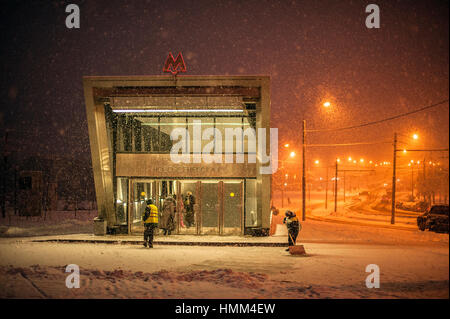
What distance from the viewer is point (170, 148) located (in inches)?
708

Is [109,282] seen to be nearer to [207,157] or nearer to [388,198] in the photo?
[207,157]

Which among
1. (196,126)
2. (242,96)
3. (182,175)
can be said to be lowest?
(182,175)

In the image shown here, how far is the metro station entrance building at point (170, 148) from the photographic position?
16781 millimetres

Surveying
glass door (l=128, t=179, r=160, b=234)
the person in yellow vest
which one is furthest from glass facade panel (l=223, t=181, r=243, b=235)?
the person in yellow vest

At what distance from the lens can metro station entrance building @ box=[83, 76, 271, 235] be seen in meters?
16.8

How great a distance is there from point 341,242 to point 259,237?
12.1 feet

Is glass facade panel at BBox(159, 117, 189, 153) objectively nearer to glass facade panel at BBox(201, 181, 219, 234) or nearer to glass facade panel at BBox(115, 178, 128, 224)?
glass facade panel at BBox(115, 178, 128, 224)

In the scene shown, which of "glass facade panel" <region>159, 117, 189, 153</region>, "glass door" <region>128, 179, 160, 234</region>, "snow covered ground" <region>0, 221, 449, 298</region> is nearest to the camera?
"snow covered ground" <region>0, 221, 449, 298</region>

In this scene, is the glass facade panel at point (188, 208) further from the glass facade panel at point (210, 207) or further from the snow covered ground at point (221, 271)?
the snow covered ground at point (221, 271)

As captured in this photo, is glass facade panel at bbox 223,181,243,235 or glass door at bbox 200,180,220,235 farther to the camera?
glass door at bbox 200,180,220,235

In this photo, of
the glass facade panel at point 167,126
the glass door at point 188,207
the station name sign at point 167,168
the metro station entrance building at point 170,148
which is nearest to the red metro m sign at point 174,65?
the metro station entrance building at point 170,148

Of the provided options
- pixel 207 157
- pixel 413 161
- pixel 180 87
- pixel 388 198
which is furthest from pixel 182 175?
pixel 388 198

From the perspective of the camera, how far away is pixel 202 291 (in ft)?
25.9

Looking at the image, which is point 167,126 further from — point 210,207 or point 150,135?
point 210,207
